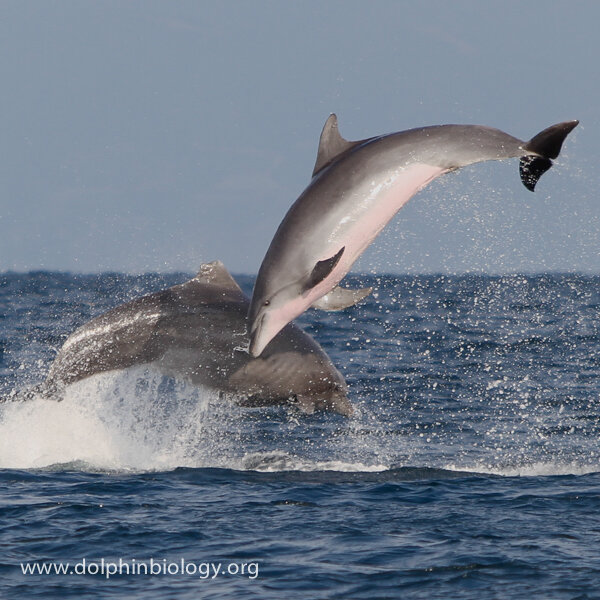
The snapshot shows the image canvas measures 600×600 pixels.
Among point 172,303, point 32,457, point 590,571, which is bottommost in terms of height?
point 590,571

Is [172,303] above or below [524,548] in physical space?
above

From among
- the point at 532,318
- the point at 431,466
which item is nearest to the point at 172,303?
the point at 431,466

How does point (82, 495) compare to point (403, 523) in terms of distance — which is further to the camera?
point (82, 495)

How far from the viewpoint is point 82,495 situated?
39.0 feet

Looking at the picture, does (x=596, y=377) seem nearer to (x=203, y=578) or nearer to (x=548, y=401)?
(x=548, y=401)

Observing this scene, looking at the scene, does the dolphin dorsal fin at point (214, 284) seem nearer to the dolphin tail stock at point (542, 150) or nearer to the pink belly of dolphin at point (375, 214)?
the pink belly of dolphin at point (375, 214)

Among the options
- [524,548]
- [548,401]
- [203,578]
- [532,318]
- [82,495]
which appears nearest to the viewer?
[203,578]

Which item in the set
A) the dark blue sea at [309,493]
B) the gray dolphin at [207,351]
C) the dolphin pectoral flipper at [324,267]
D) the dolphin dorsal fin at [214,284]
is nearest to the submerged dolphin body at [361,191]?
the dolphin pectoral flipper at [324,267]

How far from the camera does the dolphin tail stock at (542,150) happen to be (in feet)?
30.7

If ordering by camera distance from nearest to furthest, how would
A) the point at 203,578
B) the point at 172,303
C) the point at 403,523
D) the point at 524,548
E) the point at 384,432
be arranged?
the point at 203,578, the point at 524,548, the point at 403,523, the point at 172,303, the point at 384,432

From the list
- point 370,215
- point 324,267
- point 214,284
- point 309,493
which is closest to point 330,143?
point 370,215

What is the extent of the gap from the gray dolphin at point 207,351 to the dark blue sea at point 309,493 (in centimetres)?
49

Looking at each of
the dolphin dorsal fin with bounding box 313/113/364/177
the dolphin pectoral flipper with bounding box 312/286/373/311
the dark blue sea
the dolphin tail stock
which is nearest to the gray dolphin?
the dark blue sea

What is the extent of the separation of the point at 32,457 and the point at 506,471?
19.7 ft
